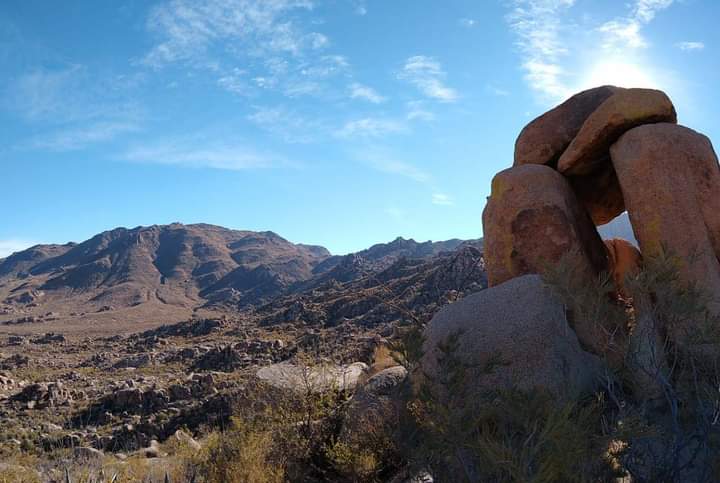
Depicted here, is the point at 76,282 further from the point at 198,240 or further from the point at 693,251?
the point at 693,251

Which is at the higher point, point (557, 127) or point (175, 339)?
point (557, 127)

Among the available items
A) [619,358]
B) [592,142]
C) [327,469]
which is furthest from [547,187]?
[327,469]

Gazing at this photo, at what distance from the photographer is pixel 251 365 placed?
2433 cm

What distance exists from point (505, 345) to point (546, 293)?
3.40 feet

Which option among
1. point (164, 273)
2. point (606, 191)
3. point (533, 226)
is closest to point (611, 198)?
point (606, 191)

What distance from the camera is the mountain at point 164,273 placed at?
8162 centimetres

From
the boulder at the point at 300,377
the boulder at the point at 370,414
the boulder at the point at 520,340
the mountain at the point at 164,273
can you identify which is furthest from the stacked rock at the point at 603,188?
the mountain at the point at 164,273

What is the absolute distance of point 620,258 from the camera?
1006 centimetres

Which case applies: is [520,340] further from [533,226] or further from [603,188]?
[603,188]

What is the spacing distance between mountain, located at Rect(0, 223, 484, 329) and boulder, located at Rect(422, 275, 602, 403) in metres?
56.5

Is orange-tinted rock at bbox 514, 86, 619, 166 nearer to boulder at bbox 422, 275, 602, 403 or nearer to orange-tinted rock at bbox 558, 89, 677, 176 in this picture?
orange-tinted rock at bbox 558, 89, 677, 176

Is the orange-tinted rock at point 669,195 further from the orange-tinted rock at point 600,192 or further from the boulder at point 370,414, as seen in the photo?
the boulder at point 370,414

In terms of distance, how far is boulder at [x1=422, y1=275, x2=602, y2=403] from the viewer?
6254 mm

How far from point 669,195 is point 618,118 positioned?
4.68 feet
